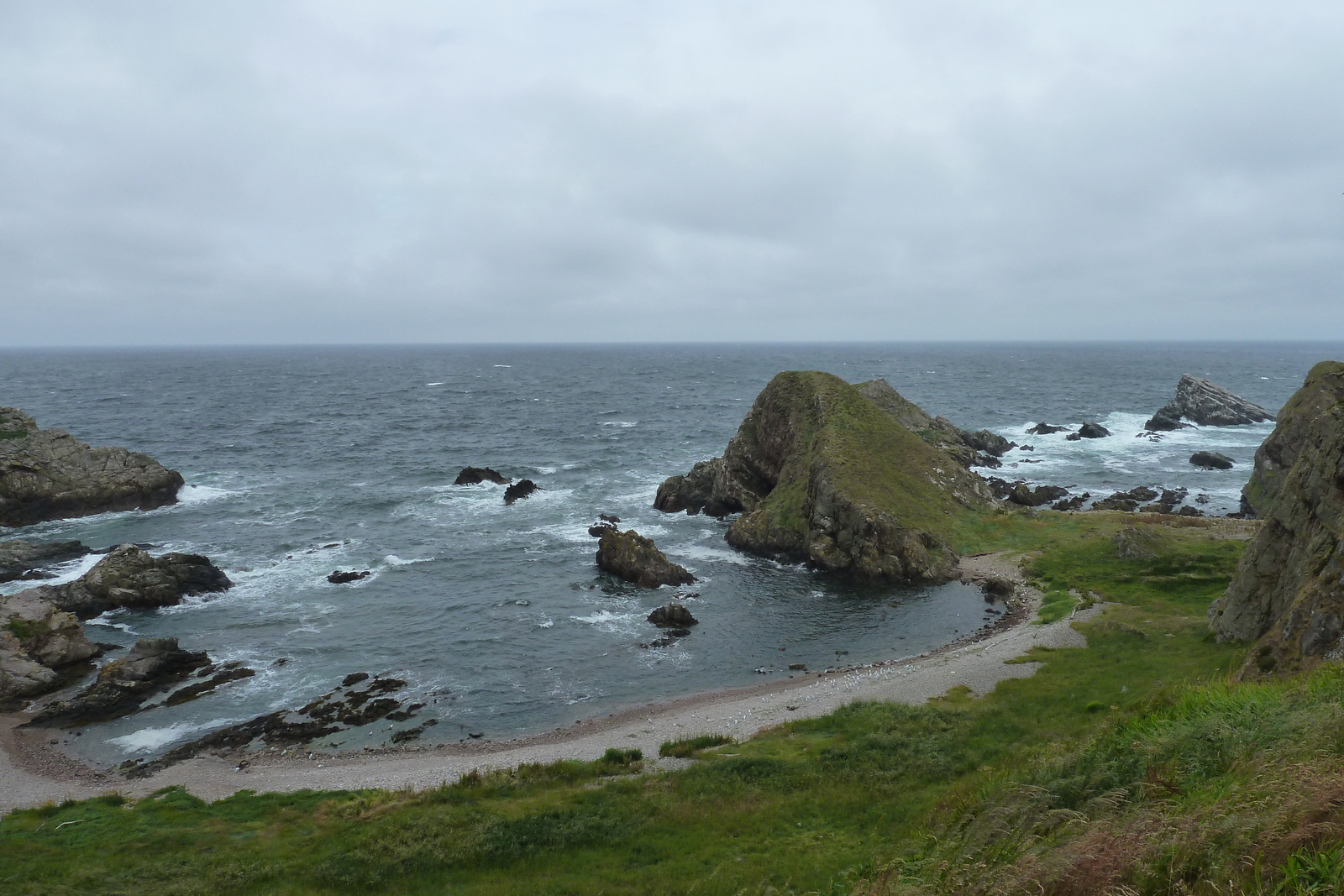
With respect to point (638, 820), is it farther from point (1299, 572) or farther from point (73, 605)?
point (73, 605)

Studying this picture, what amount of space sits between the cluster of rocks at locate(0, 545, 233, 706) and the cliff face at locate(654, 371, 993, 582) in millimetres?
41611

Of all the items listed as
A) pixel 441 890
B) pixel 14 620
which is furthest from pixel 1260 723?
pixel 14 620

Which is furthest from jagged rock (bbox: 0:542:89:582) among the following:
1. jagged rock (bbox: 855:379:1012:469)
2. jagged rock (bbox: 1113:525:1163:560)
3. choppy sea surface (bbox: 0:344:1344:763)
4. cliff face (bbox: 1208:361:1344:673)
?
jagged rock (bbox: 855:379:1012:469)

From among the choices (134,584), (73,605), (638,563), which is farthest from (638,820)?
(73,605)

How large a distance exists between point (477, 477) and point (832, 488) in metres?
45.5

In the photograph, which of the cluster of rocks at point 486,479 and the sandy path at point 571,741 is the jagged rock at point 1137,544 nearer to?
the sandy path at point 571,741

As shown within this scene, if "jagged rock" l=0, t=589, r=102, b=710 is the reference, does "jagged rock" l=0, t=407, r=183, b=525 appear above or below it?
above

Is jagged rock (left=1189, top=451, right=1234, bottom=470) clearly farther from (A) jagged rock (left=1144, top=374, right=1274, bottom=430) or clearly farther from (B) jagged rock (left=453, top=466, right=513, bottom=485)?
(B) jagged rock (left=453, top=466, right=513, bottom=485)

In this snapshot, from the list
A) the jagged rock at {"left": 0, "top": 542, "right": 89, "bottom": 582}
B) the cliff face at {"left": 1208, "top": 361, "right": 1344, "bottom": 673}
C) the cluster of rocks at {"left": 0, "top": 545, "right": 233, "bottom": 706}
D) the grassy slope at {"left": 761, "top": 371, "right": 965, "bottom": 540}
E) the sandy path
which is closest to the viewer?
the cliff face at {"left": 1208, "top": 361, "right": 1344, "bottom": 673}

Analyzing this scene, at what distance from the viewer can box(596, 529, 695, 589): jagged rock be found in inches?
2126

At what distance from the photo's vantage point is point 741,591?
173 feet

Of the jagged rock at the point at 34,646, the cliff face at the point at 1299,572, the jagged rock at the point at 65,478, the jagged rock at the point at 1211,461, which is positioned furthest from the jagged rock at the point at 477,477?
the jagged rock at the point at 1211,461

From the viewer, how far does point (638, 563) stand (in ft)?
179

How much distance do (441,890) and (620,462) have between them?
77.3 m
